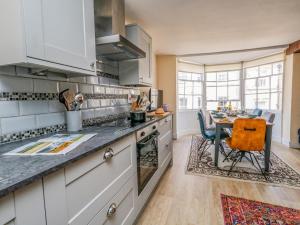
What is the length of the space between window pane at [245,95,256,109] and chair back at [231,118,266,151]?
3.34m

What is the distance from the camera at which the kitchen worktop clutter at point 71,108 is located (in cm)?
145

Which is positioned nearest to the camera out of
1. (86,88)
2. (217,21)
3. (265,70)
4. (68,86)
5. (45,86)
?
(45,86)

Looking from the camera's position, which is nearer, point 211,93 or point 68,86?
point 68,86

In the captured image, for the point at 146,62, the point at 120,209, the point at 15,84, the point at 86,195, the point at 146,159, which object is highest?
the point at 146,62

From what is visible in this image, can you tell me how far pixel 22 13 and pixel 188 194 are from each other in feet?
7.28

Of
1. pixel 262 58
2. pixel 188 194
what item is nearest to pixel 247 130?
pixel 188 194

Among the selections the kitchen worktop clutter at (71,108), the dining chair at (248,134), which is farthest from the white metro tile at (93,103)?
the dining chair at (248,134)

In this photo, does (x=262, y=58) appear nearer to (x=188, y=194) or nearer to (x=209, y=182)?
(x=209, y=182)

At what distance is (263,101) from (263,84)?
49 cm

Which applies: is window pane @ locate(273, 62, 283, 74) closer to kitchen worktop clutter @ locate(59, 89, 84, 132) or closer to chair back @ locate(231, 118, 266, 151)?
chair back @ locate(231, 118, 266, 151)

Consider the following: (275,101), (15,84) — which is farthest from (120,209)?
(275,101)

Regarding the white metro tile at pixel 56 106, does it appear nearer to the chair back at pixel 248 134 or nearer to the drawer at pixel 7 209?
the drawer at pixel 7 209

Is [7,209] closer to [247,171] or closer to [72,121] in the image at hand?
[72,121]

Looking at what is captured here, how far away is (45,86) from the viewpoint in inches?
52.9
